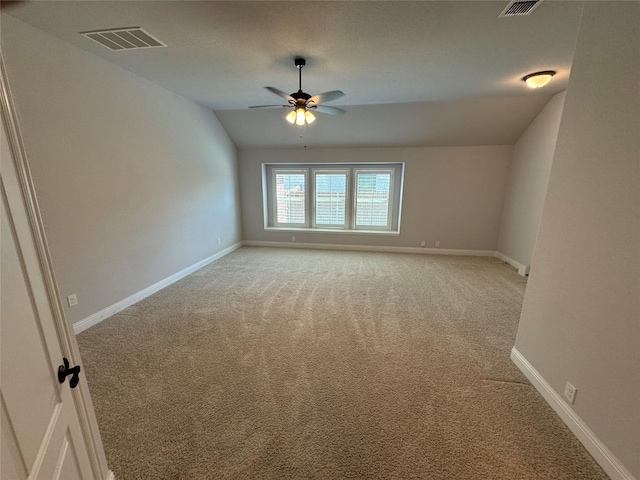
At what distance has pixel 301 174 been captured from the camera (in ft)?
19.7

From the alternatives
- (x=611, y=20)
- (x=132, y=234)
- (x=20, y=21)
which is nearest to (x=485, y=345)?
(x=611, y=20)

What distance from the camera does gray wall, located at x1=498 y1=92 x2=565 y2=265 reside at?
390 centimetres

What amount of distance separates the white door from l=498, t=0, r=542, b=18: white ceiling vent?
9.13 feet

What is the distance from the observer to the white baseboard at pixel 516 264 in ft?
13.8

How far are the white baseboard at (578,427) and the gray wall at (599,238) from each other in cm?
4

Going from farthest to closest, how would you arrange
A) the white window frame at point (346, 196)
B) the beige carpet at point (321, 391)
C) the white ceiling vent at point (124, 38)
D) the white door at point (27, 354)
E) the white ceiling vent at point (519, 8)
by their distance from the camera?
the white window frame at point (346, 196), the white ceiling vent at point (124, 38), the white ceiling vent at point (519, 8), the beige carpet at point (321, 391), the white door at point (27, 354)

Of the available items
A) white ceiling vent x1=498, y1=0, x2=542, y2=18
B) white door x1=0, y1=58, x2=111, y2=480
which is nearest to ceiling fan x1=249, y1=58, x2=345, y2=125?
white ceiling vent x1=498, y1=0, x2=542, y2=18

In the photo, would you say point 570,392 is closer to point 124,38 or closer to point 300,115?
point 300,115

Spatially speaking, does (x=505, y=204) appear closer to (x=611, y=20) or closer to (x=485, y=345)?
(x=485, y=345)

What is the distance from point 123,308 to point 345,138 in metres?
4.51

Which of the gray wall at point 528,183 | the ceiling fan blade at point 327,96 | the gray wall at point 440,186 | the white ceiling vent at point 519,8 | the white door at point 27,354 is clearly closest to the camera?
the white door at point 27,354

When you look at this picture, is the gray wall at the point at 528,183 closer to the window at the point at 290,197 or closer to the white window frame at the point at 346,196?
the white window frame at the point at 346,196

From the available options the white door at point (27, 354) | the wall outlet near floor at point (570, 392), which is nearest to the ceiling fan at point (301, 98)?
the white door at point (27, 354)

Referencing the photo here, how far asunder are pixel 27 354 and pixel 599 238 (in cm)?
250
